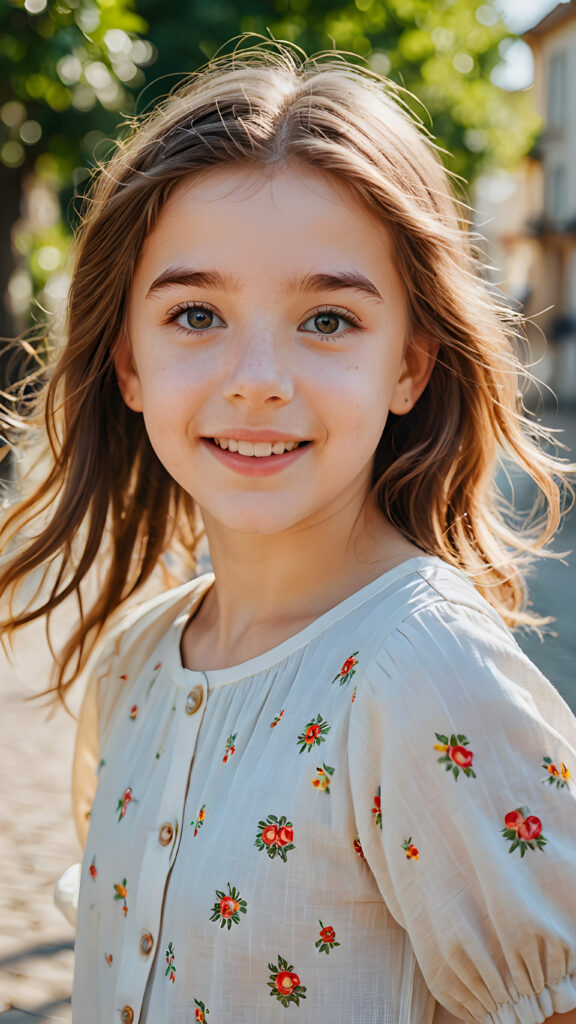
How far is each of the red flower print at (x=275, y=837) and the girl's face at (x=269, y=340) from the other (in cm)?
45

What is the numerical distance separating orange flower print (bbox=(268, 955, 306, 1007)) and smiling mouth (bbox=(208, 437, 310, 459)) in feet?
2.37

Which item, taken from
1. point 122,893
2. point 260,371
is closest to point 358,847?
point 122,893

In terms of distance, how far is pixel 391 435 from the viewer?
6.77ft

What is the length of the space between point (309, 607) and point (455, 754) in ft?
1.62

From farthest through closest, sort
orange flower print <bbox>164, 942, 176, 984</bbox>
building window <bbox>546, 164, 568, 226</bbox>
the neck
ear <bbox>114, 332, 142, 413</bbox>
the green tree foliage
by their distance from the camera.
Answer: building window <bbox>546, 164, 568, 226</bbox> → the green tree foliage → ear <bbox>114, 332, 142, 413</bbox> → the neck → orange flower print <bbox>164, 942, 176, 984</bbox>

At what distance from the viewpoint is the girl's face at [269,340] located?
64.1 inches

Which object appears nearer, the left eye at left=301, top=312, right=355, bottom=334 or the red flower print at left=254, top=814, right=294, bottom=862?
the red flower print at left=254, top=814, right=294, bottom=862

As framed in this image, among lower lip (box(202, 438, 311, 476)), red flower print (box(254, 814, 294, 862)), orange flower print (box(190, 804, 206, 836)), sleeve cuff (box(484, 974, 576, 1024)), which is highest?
lower lip (box(202, 438, 311, 476))

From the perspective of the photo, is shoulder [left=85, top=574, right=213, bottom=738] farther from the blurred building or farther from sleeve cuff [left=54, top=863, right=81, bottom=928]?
the blurred building

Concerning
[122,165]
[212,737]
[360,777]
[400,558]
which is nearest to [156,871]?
[212,737]

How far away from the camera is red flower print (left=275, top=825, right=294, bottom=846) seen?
4.82ft

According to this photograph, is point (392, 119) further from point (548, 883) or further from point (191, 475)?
point (548, 883)

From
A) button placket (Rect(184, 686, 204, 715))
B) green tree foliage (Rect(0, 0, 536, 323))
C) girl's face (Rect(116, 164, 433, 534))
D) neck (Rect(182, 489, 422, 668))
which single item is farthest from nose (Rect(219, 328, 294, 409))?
green tree foliage (Rect(0, 0, 536, 323))

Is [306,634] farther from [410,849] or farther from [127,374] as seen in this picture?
[127,374]
